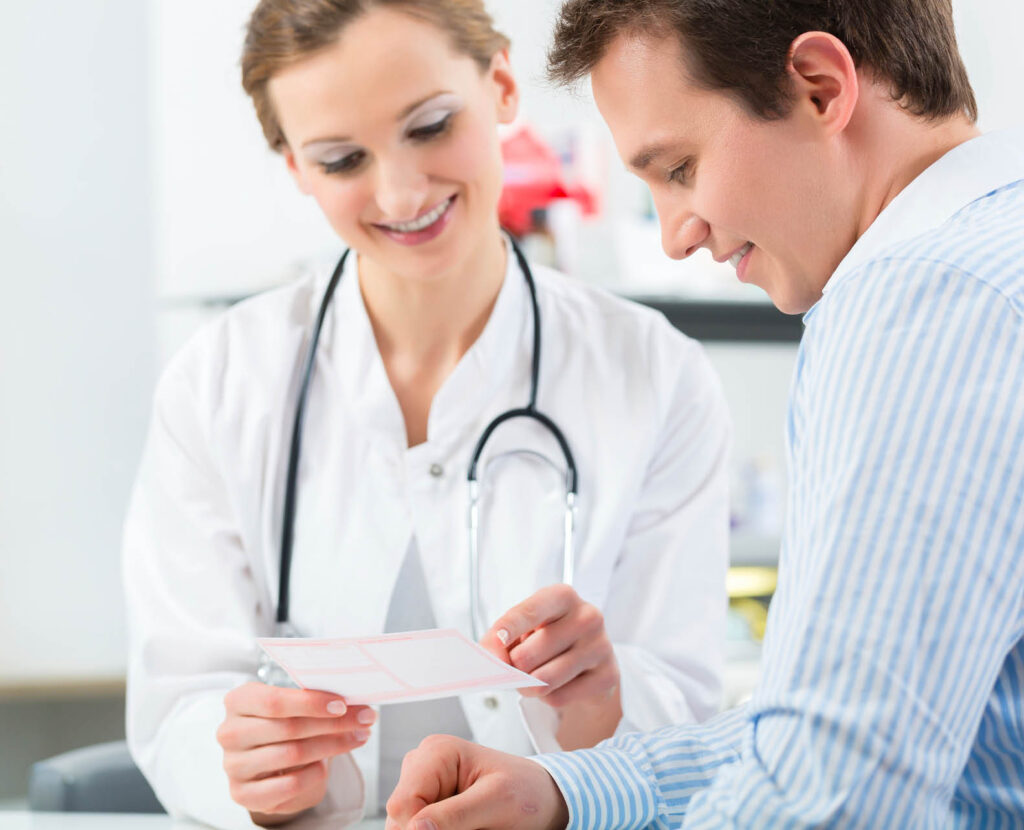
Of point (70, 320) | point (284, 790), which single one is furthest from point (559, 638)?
point (70, 320)

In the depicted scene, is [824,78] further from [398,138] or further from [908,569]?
[398,138]

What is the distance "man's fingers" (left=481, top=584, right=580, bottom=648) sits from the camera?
1.07m

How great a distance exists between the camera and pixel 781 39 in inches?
32.2

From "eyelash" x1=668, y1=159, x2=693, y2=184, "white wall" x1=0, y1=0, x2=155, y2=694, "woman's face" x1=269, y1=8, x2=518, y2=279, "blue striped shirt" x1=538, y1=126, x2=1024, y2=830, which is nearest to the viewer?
"blue striped shirt" x1=538, y1=126, x2=1024, y2=830

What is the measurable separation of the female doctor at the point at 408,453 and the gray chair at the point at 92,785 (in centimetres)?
28

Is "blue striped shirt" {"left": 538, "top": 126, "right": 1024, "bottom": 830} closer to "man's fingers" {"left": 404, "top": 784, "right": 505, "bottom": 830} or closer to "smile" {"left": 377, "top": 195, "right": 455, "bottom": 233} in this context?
"man's fingers" {"left": 404, "top": 784, "right": 505, "bottom": 830}

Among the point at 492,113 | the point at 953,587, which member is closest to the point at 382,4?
the point at 492,113

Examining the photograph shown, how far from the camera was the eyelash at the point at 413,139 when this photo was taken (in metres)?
1.32

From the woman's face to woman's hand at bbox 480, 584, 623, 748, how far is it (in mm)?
496

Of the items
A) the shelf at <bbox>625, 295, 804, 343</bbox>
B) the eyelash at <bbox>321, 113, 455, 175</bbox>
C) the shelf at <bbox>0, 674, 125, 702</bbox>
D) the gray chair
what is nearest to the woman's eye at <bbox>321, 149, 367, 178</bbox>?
the eyelash at <bbox>321, 113, 455, 175</bbox>

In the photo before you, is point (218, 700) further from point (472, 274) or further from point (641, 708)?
point (472, 274)

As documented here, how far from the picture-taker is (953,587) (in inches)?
24.0

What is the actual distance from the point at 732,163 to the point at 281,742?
0.72m

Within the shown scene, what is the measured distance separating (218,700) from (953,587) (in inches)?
36.3
